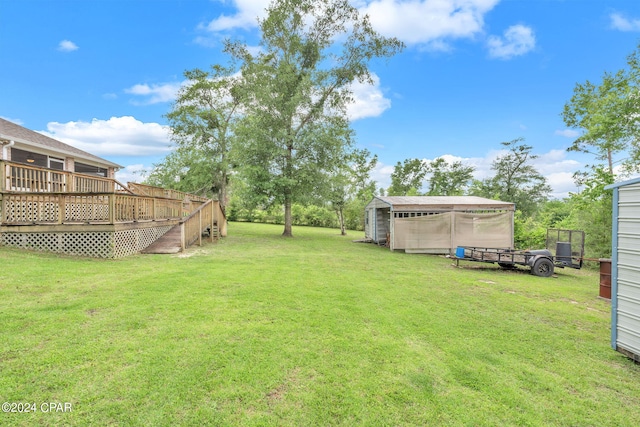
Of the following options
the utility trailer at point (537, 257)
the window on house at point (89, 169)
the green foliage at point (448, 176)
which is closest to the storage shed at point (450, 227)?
the utility trailer at point (537, 257)

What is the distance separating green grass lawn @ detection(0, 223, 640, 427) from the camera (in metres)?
2.21

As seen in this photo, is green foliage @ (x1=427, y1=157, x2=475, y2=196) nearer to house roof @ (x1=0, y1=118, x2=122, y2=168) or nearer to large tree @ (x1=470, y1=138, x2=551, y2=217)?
large tree @ (x1=470, y1=138, x2=551, y2=217)

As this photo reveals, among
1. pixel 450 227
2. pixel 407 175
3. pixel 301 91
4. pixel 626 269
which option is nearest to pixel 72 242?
pixel 626 269

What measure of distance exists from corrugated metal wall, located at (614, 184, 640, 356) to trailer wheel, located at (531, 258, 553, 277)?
6429 millimetres

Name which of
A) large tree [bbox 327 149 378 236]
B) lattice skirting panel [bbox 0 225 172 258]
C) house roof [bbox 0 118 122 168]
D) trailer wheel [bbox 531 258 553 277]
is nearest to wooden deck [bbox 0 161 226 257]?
lattice skirting panel [bbox 0 225 172 258]

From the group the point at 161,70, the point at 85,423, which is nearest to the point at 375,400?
the point at 85,423

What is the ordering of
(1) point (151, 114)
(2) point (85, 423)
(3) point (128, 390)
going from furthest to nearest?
(1) point (151, 114)
(3) point (128, 390)
(2) point (85, 423)

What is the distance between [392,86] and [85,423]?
2328 cm

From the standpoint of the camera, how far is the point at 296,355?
3.03 metres

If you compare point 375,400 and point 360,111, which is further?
point 360,111

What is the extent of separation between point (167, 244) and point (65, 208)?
3.05m

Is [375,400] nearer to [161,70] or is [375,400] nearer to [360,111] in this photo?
[360,111]

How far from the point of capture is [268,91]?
1638 cm

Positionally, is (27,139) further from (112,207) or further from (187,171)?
(187,171)
